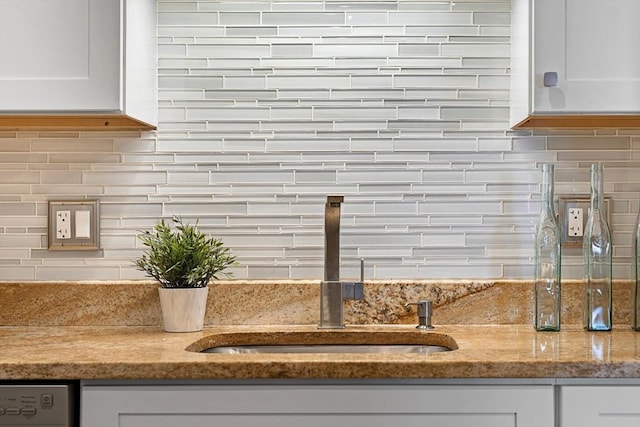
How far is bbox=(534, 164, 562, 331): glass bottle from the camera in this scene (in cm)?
190

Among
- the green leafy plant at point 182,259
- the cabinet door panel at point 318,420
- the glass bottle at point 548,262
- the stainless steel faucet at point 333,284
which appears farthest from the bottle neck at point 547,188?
the green leafy plant at point 182,259

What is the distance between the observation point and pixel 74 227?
204 cm

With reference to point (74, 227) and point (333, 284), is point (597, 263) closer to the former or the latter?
point (333, 284)

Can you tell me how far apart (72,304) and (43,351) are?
1.50ft

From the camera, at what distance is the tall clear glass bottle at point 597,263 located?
1903 mm

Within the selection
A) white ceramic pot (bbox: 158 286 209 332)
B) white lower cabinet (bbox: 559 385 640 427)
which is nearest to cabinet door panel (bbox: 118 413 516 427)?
white lower cabinet (bbox: 559 385 640 427)

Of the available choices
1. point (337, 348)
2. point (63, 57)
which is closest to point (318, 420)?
point (337, 348)

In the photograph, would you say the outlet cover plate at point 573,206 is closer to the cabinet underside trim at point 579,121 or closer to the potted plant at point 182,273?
the cabinet underside trim at point 579,121

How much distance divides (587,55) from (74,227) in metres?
1.45

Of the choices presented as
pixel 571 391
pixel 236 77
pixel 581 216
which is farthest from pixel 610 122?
pixel 236 77

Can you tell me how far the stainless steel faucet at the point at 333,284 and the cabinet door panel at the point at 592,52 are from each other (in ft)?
2.06

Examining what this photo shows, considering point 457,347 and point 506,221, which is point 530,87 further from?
point 457,347

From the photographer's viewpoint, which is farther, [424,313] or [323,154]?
[323,154]

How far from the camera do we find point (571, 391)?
1.46 metres
